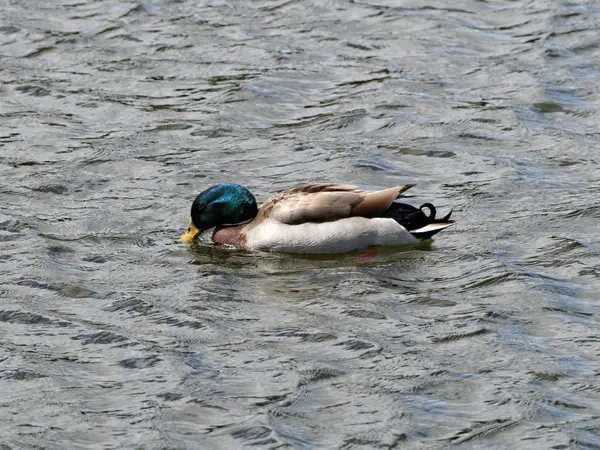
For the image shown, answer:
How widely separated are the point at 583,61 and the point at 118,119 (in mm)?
5182

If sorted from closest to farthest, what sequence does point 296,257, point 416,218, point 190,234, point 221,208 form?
→ point 416,218
point 296,257
point 190,234
point 221,208

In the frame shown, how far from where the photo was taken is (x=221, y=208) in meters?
12.6

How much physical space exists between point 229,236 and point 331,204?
1.03m

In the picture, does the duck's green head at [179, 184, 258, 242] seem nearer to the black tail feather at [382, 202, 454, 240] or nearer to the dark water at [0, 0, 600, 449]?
the dark water at [0, 0, 600, 449]

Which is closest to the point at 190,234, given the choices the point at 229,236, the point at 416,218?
the point at 229,236

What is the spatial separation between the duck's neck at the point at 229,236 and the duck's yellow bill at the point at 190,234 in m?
0.24

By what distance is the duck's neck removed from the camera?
12570mm

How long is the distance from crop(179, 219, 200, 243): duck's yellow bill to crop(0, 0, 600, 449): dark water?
0.16m

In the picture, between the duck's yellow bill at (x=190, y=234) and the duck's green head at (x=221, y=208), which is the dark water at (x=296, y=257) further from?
the duck's green head at (x=221, y=208)

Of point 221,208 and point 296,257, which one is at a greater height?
point 221,208

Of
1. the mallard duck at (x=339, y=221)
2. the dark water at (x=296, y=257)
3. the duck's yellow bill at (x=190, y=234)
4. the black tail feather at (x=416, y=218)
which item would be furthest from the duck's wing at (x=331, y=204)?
the duck's yellow bill at (x=190, y=234)

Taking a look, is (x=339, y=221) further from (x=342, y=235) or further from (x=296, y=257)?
(x=296, y=257)

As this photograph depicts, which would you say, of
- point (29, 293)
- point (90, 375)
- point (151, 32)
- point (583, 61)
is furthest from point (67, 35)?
point (90, 375)

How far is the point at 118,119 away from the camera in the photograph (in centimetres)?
1500
